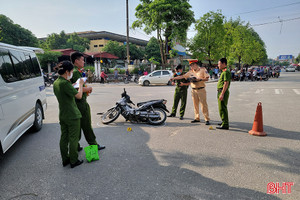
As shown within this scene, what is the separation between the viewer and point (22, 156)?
3914mm

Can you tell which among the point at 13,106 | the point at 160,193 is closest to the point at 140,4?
the point at 13,106

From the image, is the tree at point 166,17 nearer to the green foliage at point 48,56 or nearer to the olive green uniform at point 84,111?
the green foliage at point 48,56

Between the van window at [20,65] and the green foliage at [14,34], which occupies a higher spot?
the green foliage at [14,34]

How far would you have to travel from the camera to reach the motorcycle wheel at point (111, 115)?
19.7 ft

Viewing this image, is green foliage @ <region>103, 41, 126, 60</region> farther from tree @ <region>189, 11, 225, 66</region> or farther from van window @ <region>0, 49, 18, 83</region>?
van window @ <region>0, 49, 18, 83</region>

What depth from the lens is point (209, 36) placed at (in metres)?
30.3

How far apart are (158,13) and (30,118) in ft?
70.9

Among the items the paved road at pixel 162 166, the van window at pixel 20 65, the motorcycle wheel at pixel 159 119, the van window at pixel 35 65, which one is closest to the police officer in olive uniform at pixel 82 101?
the paved road at pixel 162 166

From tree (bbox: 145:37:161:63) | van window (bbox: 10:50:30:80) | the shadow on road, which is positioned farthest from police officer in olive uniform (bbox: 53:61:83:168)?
tree (bbox: 145:37:161:63)

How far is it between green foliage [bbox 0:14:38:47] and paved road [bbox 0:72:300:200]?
122 ft

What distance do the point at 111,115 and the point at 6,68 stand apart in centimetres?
296

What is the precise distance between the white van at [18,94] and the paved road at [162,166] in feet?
1.61

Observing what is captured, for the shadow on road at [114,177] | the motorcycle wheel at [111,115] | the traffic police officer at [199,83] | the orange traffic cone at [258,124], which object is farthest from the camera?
the motorcycle wheel at [111,115]

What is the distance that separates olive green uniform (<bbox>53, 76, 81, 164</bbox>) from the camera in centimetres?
311
